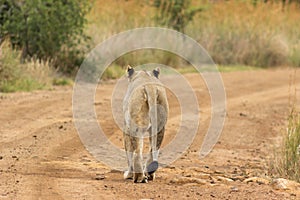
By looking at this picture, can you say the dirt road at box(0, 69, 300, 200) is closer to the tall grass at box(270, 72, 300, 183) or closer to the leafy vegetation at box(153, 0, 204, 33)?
the tall grass at box(270, 72, 300, 183)

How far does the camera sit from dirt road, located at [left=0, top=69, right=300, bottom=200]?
6777 mm

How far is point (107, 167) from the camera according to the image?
8164 millimetres

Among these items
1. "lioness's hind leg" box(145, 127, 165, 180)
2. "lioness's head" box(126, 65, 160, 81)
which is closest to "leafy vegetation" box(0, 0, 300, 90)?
"lioness's head" box(126, 65, 160, 81)

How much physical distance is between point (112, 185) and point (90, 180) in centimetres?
28

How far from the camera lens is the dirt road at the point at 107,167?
678 cm

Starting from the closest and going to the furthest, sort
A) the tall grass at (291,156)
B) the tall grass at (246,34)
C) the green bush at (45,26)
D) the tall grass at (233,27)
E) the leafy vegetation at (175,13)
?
the tall grass at (291,156), the green bush at (45,26), the tall grass at (233,27), the leafy vegetation at (175,13), the tall grass at (246,34)

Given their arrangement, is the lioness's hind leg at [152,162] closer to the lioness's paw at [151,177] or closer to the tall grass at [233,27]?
the lioness's paw at [151,177]

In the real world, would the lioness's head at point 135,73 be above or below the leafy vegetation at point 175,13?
below

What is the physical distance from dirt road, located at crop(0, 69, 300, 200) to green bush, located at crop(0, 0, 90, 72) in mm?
1440

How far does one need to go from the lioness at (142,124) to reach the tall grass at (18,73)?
7193mm

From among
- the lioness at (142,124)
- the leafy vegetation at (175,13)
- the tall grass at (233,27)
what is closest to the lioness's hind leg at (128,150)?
the lioness at (142,124)

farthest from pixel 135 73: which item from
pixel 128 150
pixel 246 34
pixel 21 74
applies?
pixel 246 34

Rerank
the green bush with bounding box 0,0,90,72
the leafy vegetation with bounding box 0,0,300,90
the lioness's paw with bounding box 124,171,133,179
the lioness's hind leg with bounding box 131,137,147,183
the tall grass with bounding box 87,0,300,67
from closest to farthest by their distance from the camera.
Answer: the lioness's hind leg with bounding box 131,137,147,183, the lioness's paw with bounding box 124,171,133,179, the green bush with bounding box 0,0,90,72, the leafy vegetation with bounding box 0,0,300,90, the tall grass with bounding box 87,0,300,67

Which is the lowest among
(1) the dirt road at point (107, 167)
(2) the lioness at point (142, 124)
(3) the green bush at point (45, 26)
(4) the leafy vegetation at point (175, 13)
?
(1) the dirt road at point (107, 167)
